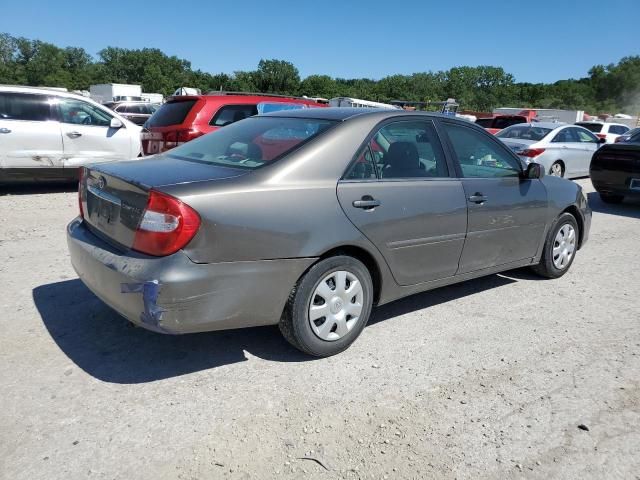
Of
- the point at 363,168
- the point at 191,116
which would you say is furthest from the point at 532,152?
the point at 363,168

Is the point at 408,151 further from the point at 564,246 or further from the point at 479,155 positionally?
the point at 564,246

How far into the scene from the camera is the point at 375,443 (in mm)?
2547

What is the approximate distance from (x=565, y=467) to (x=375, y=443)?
2.89 feet

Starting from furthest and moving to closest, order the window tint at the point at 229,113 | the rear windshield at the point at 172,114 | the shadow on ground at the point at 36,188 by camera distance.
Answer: the shadow on ground at the point at 36,188 < the window tint at the point at 229,113 < the rear windshield at the point at 172,114

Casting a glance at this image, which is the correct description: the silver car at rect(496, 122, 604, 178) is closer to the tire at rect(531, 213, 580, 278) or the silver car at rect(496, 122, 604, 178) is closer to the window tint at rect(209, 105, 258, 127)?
the window tint at rect(209, 105, 258, 127)

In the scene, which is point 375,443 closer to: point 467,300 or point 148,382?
point 148,382

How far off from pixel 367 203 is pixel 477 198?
116 cm

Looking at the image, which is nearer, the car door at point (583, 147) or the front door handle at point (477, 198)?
the front door handle at point (477, 198)

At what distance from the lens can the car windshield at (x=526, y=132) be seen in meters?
11.7

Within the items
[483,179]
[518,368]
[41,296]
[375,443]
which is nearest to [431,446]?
[375,443]

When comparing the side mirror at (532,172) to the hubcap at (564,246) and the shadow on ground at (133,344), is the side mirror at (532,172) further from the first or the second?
the shadow on ground at (133,344)

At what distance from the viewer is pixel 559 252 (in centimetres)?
509

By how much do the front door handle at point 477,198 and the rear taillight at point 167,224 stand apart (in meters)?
2.21

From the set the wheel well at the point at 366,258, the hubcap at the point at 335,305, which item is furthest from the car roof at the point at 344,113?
the hubcap at the point at 335,305
